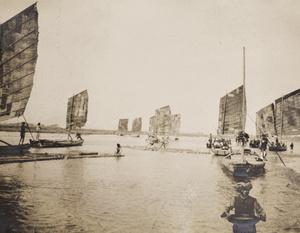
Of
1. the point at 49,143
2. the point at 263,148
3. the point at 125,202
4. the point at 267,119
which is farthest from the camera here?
the point at 267,119

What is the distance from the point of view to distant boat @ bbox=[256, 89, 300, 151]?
834 inches

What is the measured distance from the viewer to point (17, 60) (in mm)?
11867

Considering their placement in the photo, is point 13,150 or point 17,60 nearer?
point 17,60

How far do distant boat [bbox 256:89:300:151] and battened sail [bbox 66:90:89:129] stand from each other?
69.3ft

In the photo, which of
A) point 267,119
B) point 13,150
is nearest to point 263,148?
point 267,119

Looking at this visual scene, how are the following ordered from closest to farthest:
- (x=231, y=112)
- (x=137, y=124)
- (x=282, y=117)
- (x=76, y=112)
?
(x=282, y=117) → (x=231, y=112) → (x=76, y=112) → (x=137, y=124)

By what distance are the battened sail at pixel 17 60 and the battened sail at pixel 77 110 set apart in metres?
13.3

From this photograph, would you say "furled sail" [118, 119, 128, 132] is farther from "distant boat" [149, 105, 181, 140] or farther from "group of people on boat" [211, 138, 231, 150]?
"group of people on boat" [211, 138, 231, 150]

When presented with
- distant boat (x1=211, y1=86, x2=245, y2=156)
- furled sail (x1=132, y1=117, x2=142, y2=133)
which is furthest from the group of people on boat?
furled sail (x1=132, y1=117, x2=142, y2=133)

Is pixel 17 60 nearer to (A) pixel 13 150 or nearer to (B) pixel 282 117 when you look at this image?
(A) pixel 13 150

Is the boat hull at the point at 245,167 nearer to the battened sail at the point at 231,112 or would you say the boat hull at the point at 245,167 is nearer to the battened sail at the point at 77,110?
the battened sail at the point at 231,112

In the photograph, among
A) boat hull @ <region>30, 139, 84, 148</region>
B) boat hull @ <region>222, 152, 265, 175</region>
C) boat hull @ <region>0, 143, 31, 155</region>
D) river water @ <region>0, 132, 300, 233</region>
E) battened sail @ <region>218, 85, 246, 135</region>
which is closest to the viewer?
river water @ <region>0, 132, 300, 233</region>

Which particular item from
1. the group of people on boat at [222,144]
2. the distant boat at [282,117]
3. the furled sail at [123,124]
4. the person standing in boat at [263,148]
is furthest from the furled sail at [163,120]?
the person standing in boat at [263,148]

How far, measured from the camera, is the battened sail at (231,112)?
23.0m
